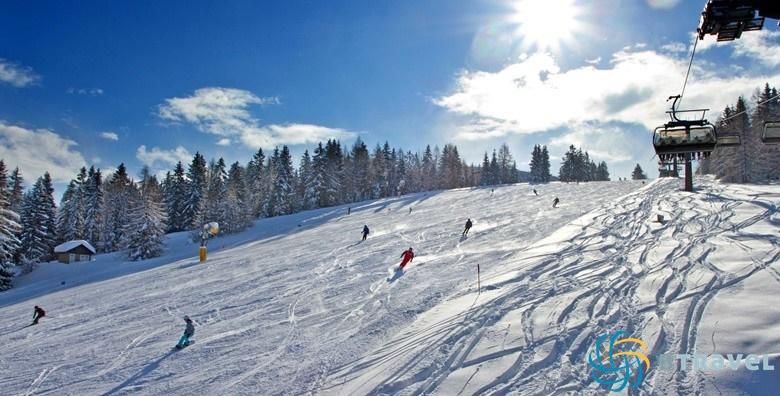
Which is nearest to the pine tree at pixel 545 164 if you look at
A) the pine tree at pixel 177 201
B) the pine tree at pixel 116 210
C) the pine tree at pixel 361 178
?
the pine tree at pixel 361 178

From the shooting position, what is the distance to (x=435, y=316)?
1251 cm

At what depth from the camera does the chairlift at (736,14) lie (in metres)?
8.19

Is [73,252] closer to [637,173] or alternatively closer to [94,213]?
[94,213]

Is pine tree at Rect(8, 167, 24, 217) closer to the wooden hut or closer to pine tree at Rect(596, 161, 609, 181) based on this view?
the wooden hut

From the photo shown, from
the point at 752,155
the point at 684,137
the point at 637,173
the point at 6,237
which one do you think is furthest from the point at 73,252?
the point at 637,173

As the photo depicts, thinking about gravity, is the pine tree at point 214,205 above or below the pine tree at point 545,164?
below

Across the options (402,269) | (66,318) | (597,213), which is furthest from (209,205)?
(597,213)

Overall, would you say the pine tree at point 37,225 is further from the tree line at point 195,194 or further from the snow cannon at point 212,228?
the snow cannon at point 212,228

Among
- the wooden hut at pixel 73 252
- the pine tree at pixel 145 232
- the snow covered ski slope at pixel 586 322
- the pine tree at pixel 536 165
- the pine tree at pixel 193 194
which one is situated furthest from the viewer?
the pine tree at pixel 536 165

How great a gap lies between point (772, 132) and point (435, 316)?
10.3 m

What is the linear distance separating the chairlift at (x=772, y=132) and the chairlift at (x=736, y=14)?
2904 mm

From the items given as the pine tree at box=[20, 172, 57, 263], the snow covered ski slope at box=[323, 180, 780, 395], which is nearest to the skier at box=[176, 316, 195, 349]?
the snow covered ski slope at box=[323, 180, 780, 395]

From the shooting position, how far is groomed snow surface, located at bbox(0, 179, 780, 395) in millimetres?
8648

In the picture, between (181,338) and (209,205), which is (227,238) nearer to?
(209,205)
